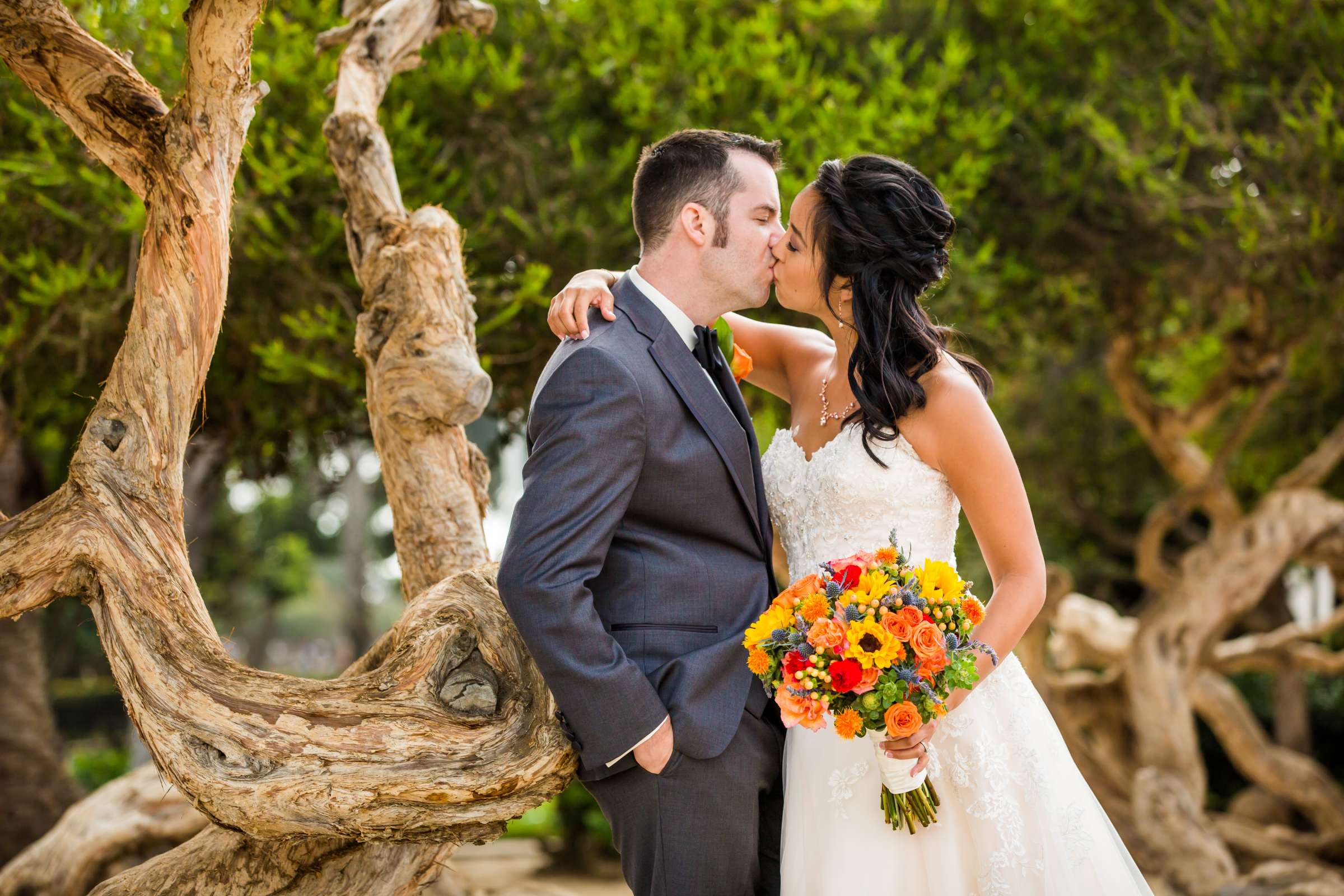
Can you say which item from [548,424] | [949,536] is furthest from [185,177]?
[949,536]

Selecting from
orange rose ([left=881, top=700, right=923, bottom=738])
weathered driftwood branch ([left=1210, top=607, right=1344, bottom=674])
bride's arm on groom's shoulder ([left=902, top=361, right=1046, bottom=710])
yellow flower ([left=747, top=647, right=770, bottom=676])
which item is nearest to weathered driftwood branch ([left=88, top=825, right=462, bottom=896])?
yellow flower ([left=747, top=647, right=770, bottom=676])

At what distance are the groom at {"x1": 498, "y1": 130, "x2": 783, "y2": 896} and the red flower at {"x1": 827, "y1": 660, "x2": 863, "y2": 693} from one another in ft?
1.18

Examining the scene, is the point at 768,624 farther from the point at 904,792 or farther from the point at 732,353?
the point at 732,353

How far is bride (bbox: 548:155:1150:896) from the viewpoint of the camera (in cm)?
291

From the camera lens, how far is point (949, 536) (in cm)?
327

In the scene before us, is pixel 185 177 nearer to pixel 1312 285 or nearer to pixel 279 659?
pixel 1312 285

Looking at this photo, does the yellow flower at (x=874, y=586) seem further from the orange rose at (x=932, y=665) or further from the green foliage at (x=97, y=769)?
the green foliage at (x=97, y=769)

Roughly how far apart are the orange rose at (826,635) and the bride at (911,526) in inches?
13.8

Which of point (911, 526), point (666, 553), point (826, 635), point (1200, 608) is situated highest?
point (1200, 608)

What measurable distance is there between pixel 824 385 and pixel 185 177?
2.06 m

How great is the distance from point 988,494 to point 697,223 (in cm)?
110

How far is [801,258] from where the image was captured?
129 inches

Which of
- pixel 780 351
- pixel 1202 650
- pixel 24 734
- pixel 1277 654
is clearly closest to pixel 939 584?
pixel 780 351

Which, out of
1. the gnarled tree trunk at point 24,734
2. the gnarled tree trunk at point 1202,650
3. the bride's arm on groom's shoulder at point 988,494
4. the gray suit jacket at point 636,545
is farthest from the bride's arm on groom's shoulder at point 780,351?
the gnarled tree trunk at point 1202,650
